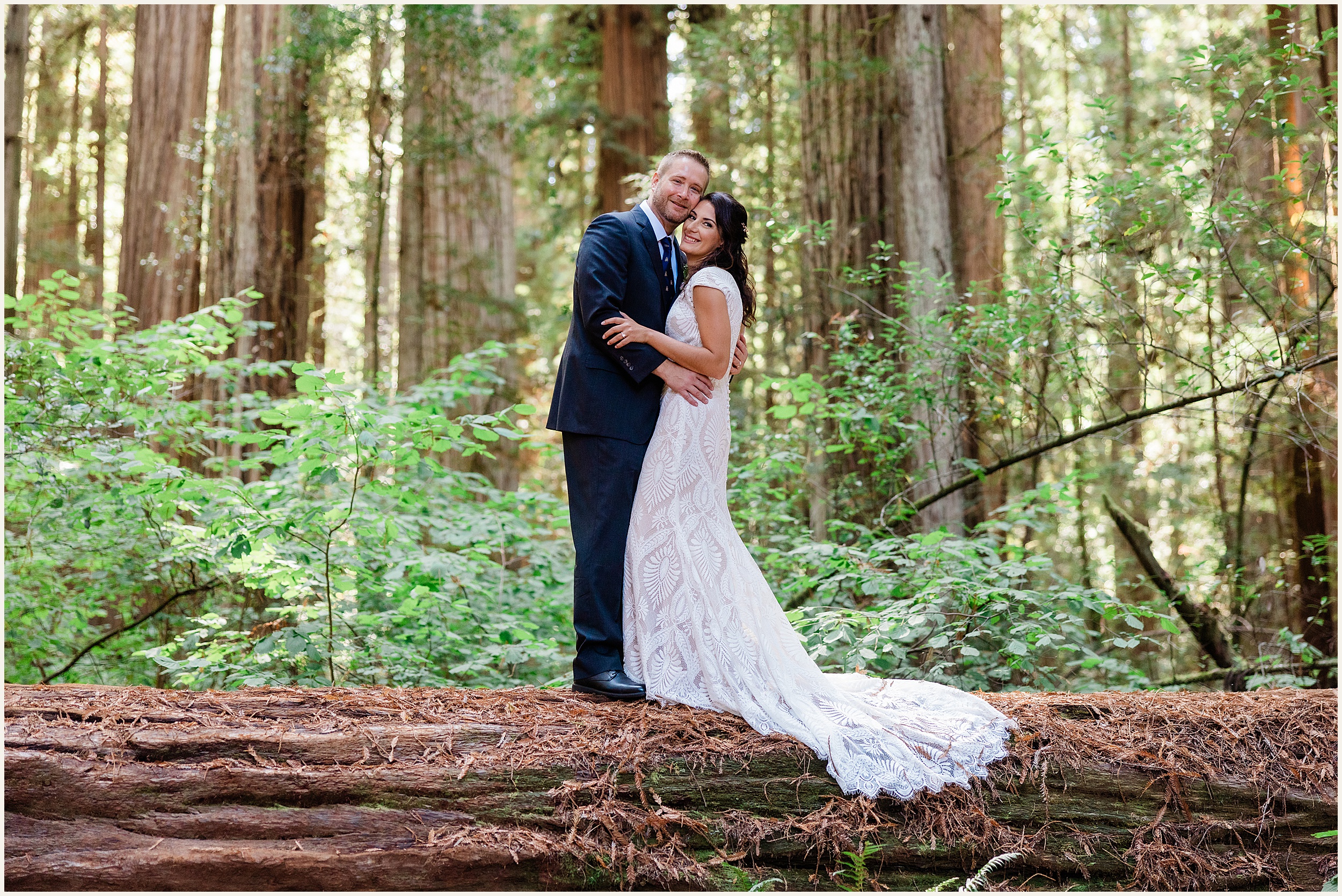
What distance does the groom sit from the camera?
11.6ft

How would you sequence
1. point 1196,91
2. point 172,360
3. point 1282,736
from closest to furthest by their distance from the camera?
point 1282,736 < point 1196,91 < point 172,360

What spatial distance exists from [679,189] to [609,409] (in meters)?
0.92

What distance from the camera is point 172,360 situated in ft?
18.4

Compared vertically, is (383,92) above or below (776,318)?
above

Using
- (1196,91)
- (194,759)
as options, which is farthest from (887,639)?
(1196,91)

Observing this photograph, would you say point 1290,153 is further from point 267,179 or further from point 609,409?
point 267,179

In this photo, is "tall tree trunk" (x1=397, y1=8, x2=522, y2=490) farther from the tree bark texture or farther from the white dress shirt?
the white dress shirt

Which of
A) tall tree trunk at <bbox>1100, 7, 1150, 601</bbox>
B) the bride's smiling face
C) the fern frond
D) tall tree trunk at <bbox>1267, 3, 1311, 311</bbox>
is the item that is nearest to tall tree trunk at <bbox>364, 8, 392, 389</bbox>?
the bride's smiling face

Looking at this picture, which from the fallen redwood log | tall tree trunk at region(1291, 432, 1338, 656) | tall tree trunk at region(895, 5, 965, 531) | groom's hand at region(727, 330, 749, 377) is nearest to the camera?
the fallen redwood log

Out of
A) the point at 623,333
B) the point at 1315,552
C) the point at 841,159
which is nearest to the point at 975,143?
the point at 841,159

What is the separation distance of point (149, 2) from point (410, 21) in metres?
3.30

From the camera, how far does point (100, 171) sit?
607 inches

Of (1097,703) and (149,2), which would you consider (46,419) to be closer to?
(1097,703)

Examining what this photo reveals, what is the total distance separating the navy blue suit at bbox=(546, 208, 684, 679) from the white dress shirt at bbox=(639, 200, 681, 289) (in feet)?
0.35
